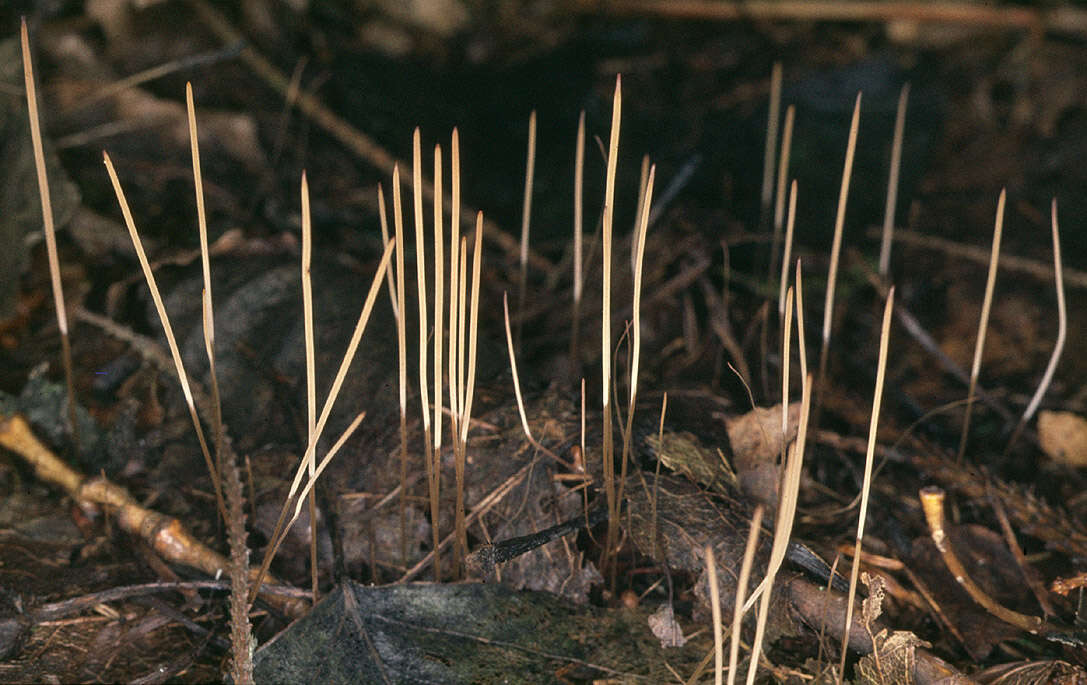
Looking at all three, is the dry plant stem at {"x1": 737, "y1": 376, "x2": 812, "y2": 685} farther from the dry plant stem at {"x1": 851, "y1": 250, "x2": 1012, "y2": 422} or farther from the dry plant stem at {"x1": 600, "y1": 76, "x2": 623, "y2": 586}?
the dry plant stem at {"x1": 851, "y1": 250, "x2": 1012, "y2": 422}

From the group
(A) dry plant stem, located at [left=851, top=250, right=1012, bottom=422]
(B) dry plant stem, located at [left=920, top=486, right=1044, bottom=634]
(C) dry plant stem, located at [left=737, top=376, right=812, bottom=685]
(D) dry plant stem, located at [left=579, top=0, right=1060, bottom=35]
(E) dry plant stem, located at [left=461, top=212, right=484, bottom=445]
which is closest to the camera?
(C) dry plant stem, located at [left=737, top=376, right=812, bottom=685]

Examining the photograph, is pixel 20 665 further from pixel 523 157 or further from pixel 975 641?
pixel 523 157

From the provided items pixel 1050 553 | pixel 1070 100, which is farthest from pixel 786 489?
pixel 1070 100

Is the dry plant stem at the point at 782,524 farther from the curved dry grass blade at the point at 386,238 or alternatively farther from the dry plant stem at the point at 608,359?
the curved dry grass blade at the point at 386,238

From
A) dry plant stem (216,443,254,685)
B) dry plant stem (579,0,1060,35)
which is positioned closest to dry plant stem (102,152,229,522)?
dry plant stem (216,443,254,685)

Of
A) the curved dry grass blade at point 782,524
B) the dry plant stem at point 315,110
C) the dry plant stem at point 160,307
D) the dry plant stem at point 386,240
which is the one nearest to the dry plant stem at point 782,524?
the curved dry grass blade at point 782,524
